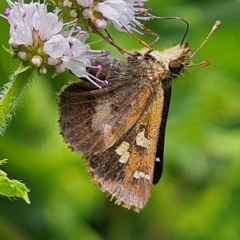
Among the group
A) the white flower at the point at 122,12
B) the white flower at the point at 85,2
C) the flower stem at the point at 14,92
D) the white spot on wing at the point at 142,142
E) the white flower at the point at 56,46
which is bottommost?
the flower stem at the point at 14,92

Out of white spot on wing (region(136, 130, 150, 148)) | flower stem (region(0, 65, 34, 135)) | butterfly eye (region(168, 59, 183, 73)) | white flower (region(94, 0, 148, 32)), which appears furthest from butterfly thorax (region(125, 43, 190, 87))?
flower stem (region(0, 65, 34, 135))

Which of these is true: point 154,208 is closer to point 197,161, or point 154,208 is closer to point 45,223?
point 197,161

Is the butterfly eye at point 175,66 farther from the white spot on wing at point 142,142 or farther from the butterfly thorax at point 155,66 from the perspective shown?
the white spot on wing at point 142,142

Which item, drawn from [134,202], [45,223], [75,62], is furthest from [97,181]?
[45,223]

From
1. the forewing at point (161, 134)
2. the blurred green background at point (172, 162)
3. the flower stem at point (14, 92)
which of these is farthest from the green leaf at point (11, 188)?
the blurred green background at point (172, 162)

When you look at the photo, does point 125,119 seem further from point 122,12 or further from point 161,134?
point 122,12

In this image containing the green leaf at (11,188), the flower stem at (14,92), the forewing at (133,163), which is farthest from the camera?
the forewing at (133,163)

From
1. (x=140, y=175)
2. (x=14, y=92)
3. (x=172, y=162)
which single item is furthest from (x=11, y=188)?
(x=172, y=162)
